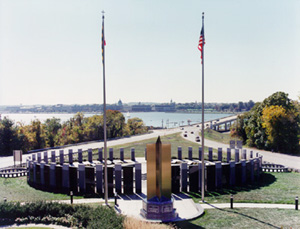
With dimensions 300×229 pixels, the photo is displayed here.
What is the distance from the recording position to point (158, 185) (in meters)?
17.0

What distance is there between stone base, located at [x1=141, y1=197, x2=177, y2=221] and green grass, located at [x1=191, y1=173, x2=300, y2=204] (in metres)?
4.15

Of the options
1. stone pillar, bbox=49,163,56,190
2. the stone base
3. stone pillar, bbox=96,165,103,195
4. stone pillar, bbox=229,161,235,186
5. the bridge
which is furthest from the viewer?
the bridge

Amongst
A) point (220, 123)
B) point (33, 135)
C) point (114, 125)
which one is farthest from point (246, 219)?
point (220, 123)

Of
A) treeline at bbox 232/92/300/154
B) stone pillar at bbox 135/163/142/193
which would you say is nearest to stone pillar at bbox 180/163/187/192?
stone pillar at bbox 135/163/142/193

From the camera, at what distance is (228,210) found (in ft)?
59.6

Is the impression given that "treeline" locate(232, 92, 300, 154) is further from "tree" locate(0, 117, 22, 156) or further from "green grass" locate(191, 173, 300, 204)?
"tree" locate(0, 117, 22, 156)

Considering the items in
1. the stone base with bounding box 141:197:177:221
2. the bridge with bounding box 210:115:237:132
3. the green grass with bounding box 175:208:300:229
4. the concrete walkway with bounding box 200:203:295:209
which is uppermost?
the stone base with bounding box 141:197:177:221

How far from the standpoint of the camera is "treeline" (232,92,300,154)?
47406 millimetres

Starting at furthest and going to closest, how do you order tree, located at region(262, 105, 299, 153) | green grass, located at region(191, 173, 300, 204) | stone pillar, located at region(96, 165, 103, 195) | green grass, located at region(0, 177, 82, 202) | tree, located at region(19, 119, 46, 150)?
tree, located at region(19, 119, 46, 150), tree, located at region(262, 105, 299, 153), stone pillar, located at region(96, 165, 103, 195), green grass, located at region(0, 177, 82, 202), green grass, located at region(191, 173, 300, 204)

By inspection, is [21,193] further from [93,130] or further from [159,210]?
[93,130]

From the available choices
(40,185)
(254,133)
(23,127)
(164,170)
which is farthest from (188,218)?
(23,127)

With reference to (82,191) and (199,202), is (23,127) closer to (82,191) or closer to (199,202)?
(82,191)

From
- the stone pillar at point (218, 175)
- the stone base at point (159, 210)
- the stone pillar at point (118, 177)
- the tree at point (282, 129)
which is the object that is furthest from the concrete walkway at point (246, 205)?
the tree at point (282, 129)

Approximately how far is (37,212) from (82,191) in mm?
6377
